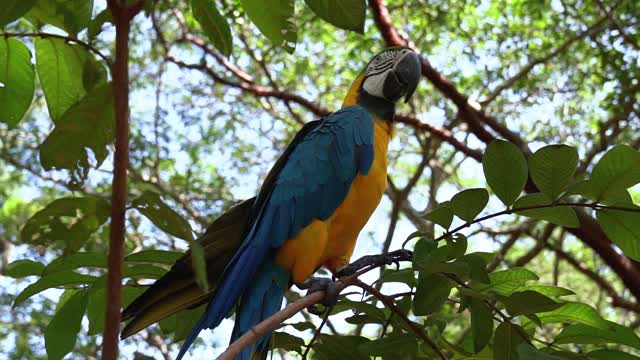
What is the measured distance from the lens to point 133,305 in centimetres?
113

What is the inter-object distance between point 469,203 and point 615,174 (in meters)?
0.20

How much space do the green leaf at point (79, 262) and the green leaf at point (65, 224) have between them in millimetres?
366

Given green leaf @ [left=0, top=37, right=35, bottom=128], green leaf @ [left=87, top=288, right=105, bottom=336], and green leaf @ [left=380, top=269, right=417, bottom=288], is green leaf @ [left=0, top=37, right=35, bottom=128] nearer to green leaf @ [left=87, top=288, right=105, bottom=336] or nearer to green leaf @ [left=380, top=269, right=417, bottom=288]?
green leaf @ [left=87, top=288, right=105, bottom=336]

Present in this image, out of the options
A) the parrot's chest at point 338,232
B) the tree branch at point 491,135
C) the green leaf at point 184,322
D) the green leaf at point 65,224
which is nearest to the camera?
the green leaf at point 65,224

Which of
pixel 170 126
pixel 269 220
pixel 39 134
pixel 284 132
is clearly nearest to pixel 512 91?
pixel 284 132

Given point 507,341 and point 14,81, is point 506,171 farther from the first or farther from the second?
point 14,81

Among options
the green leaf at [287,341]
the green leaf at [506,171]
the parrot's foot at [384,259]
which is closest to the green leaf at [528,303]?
the green leaf at [506,171]

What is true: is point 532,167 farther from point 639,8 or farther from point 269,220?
point 639,8

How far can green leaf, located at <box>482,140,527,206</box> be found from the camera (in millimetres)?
1063

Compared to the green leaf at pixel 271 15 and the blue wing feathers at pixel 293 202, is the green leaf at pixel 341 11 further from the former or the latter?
the blue wing feathers at pixel 293 202

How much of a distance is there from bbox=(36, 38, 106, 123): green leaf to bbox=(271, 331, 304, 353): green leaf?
505mm

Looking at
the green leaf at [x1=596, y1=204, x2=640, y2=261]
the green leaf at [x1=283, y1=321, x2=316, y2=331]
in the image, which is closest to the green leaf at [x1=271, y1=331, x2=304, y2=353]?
the green leaf at [x1=283, y1=321, x2=316, y2=331]

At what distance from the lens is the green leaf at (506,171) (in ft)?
3.49

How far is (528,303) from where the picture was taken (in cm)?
103
